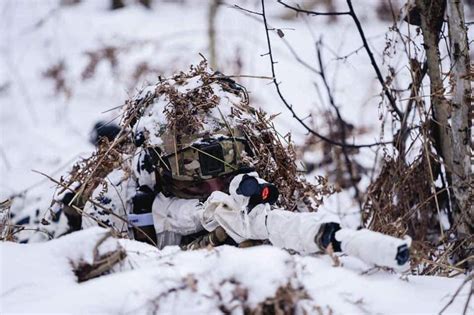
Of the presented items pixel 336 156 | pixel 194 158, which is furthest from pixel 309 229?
pixel 336 156

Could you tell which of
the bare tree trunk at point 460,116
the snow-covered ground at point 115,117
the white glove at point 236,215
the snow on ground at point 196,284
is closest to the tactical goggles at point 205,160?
the white glove at point 236,215

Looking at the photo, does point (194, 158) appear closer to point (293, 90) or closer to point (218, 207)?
point (218, 207)

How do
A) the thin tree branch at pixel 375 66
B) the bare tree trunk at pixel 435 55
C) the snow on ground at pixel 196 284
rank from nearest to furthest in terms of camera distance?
the snow on ground at pixel 196 284
the bare tree trunk at pixel 435 55
the thin tree branch at pixel 375 66

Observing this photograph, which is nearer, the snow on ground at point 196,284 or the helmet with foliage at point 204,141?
the snow on ground at point 196,284

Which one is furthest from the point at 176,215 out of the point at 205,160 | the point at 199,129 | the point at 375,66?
the point at 375,66

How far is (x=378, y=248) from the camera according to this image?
170 cm

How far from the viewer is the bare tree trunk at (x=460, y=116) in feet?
8.61

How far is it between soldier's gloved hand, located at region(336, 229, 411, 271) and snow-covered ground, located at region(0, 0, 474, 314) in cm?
7

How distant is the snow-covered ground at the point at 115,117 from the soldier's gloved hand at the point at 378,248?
0.07 metres

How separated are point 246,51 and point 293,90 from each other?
37.9 inches

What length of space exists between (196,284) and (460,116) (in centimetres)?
156

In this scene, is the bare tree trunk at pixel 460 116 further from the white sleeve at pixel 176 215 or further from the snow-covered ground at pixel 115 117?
the white sleeve at pixel 176 215

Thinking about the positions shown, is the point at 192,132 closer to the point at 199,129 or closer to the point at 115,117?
the point at 199,129

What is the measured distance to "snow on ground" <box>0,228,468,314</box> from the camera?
5.21ft
